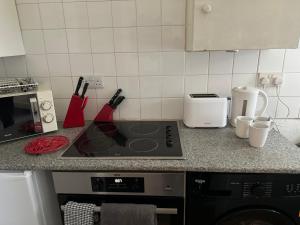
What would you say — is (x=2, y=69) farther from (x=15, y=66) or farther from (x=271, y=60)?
(x=271, y=60)

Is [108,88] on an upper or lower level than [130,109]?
upper

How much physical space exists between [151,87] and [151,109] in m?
0.16

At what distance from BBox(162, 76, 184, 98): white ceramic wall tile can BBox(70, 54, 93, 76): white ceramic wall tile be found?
50 cm

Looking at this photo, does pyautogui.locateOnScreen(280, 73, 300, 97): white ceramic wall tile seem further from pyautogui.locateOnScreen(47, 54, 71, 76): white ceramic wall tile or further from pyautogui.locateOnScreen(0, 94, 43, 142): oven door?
pyautogui.locateOnScreen(0, 94, 43, 142): oven door

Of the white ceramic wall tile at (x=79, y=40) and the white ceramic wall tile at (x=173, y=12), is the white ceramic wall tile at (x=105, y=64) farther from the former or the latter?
the white ceramic wall tile at (x=173, y=12)

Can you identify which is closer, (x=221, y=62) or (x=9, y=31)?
(x=9, y=31)

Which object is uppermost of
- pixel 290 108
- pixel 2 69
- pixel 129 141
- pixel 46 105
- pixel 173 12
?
pixel 173 12

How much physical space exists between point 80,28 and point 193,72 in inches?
30.4

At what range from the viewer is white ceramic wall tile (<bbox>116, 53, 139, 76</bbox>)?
5.08ft

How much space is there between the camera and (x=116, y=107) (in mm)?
1638

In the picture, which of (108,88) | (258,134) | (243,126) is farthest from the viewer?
(108,88)

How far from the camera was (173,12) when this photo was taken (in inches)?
57.0

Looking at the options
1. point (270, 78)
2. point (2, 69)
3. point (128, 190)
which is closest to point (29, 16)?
point (2, 69)

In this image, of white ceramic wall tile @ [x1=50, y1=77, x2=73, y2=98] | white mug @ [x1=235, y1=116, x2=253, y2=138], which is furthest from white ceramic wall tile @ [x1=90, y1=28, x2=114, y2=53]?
white mug @ [x1=235, y1=116, x2=253, y2=138]
